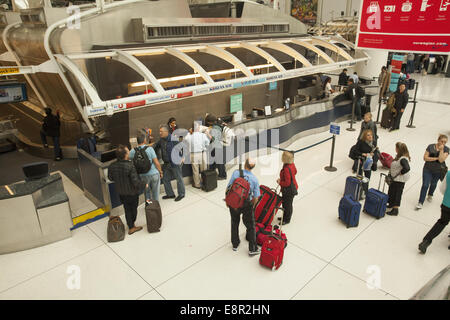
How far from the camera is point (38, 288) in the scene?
493 cm

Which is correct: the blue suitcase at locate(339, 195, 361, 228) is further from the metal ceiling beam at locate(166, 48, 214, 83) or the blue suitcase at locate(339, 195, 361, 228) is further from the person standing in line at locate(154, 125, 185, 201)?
the metal ceiling beam at locate(166, 48, 214, 83)

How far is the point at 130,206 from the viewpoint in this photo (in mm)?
6047

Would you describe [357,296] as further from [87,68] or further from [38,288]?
[87,68]

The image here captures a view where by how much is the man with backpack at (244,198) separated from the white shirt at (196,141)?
2369 millimetres

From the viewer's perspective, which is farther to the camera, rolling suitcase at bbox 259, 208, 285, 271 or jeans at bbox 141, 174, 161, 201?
jeans at bbox 141, 174, 161, 201

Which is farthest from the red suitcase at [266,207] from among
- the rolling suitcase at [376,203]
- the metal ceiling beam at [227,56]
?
the metal ceiling beam at [227,56]

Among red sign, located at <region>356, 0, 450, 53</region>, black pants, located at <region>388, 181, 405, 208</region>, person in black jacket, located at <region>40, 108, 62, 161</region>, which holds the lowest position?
black pants, located at <region>388, 181, 405, 208</region>

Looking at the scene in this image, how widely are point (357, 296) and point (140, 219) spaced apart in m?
4.40

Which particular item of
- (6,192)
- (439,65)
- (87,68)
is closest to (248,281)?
(6,192)

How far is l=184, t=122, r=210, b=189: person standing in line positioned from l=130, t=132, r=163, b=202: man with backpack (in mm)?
993

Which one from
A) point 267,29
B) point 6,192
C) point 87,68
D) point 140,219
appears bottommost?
point 140,219

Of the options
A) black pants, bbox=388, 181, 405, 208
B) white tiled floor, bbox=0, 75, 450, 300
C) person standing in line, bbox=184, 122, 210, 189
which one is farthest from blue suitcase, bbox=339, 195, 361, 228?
person standing in line, bbox=184, 122, 210, 189

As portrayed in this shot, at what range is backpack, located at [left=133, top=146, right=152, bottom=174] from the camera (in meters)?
6.06

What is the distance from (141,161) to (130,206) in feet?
2.92
